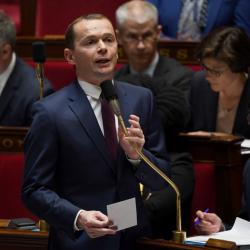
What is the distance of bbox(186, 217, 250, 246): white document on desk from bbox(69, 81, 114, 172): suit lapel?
16 centimetres

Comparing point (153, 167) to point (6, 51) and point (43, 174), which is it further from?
point (6, 51)

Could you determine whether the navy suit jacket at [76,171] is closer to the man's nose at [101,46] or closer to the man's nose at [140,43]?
the man's nose at [101,46]

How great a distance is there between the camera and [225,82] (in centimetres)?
162

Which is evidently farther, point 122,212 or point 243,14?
point 243,14

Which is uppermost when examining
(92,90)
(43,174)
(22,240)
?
(92,90)

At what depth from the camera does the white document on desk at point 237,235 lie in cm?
108

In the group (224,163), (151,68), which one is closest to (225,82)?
(224,163)

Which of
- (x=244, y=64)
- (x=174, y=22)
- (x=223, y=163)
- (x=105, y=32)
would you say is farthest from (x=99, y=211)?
(x=174, y=22)

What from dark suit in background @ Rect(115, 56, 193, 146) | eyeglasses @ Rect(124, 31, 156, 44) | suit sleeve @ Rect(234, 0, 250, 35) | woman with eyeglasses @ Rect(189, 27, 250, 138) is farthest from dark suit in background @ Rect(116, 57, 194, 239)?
suit sleeve @ Rect(234, 0, 250, 35)

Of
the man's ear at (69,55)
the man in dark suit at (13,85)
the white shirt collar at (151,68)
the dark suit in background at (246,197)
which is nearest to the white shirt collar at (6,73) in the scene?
the man in dark suit at (13,85)

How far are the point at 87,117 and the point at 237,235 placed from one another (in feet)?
0.89

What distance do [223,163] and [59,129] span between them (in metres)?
0.49

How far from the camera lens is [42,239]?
1173 mm

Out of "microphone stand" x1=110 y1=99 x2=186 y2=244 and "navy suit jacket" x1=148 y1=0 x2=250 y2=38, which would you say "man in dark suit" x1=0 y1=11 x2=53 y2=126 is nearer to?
"navy suit jacket" x1=148 y1=0 x2=250 y2=38
